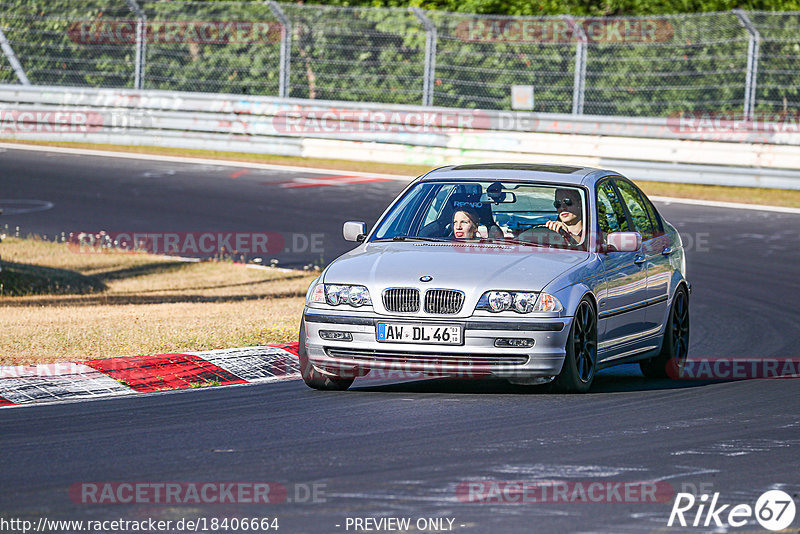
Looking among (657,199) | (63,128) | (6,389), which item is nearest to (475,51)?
(657,199)

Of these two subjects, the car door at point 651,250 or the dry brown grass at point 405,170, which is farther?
the dry brown grass at point 405,170

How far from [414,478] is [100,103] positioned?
72.1 feet

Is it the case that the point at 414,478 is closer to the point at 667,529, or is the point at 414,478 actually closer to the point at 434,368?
the point at 667,529

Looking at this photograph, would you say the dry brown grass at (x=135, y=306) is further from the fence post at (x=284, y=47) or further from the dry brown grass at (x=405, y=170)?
the fence post at (x=284, y=47)

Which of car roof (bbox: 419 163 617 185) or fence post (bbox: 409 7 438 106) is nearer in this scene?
car roof (bbox: 419 163 617 185)

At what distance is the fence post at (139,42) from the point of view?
26.4 meters

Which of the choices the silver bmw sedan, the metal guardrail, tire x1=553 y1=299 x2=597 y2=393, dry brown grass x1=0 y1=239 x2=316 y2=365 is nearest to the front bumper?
the silver bmw sedan

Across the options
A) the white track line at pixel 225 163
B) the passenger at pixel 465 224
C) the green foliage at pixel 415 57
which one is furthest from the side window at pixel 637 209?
the green foliage at pixel 415 57

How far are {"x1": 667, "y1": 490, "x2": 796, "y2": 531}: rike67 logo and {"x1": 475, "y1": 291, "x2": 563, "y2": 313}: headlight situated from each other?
7.97 ft

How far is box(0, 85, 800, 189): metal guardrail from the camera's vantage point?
22375 mm

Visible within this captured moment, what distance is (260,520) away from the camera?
5.58 meters

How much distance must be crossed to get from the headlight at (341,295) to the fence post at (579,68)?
617 inches

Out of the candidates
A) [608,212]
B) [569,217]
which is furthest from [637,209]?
[569,217]

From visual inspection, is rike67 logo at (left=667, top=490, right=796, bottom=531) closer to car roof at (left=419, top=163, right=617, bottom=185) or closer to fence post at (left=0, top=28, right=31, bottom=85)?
car roof at (left=419, top=163, right=617, bottom=185)
